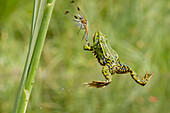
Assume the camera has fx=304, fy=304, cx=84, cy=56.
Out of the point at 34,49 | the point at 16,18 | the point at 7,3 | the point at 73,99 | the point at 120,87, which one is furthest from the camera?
the point at 16,18

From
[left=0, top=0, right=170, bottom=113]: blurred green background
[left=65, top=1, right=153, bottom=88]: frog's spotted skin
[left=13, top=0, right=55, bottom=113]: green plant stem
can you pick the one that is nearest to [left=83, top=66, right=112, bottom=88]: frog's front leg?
[left=65, top=1, right=153, bottom=88]: frog's spotted skin

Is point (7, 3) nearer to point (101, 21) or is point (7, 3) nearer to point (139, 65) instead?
point (101, 21)

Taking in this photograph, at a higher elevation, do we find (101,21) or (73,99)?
(101,21)

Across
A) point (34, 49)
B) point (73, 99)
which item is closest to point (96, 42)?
point (34, 49)

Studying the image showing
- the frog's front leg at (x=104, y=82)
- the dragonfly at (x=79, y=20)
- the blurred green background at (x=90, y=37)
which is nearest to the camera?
the frog's front leg at (x=104, y=82)

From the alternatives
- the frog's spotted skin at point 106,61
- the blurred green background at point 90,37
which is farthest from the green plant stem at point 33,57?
the blurred green background at point 90,37

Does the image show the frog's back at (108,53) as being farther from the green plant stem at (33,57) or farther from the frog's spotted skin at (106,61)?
the green plant stem at (33,57)
